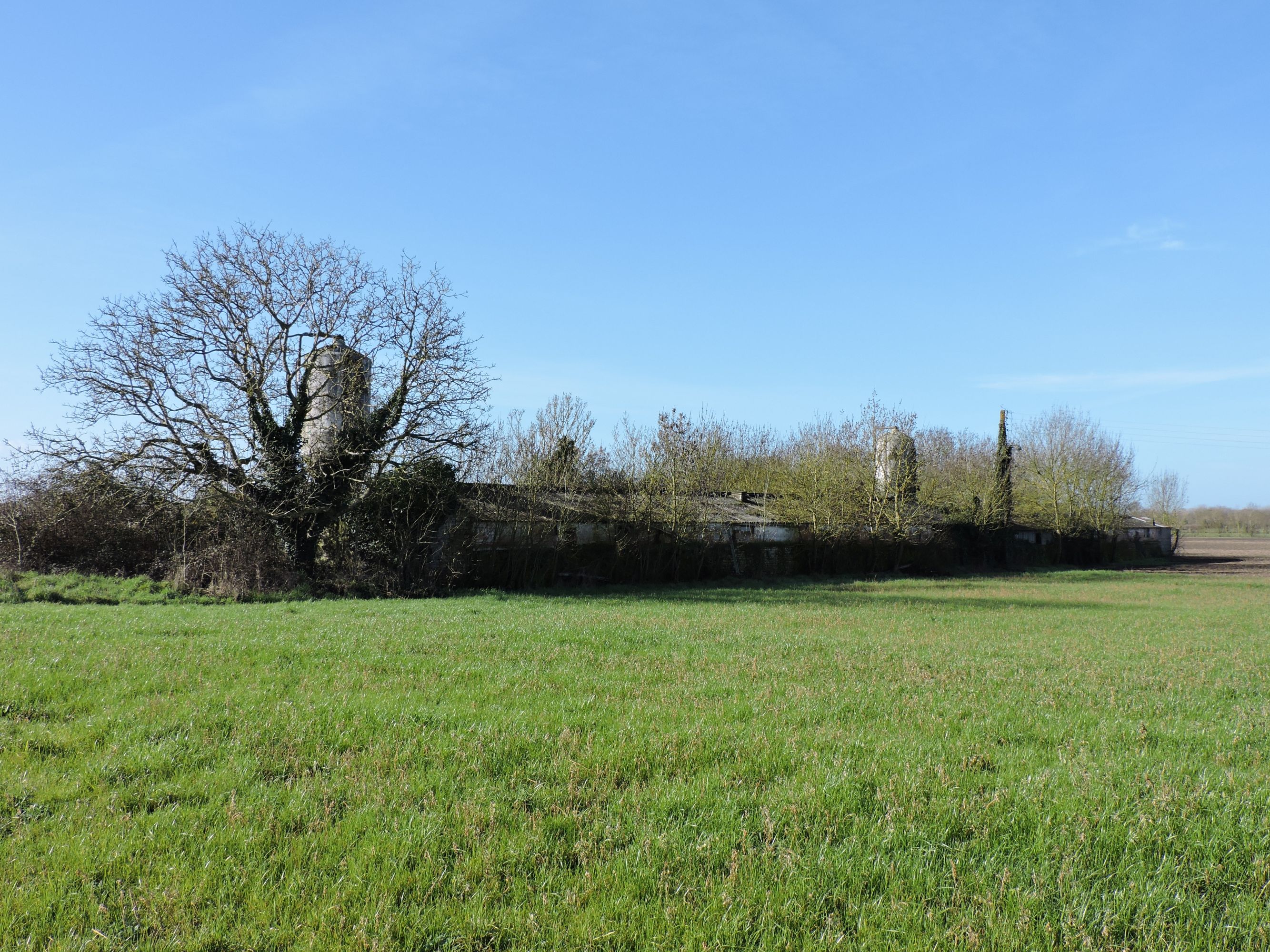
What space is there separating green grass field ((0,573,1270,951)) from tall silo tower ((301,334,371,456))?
1494 cm

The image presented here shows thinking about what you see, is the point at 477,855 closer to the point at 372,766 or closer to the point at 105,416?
the point at 372,766

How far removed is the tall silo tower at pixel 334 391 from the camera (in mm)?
25016

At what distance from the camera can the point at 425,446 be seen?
2567 cm

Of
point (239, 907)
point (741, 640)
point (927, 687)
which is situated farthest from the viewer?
point (741, 640)

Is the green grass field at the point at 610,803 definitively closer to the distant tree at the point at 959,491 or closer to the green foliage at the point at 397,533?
the green foliage at the point at 397,533

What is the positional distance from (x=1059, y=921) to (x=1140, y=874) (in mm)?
870

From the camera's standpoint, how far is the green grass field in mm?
3863

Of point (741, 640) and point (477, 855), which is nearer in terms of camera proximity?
point (477, 855)

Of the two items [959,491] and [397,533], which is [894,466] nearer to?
[959,491]

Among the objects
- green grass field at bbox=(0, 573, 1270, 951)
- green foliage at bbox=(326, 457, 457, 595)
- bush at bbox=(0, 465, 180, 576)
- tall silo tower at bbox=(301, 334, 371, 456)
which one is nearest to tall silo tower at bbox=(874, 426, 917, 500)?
green foliage at bbox=(326, 457, 457, 595)

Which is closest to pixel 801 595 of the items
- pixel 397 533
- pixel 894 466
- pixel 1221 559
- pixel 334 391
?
pixel 397 533

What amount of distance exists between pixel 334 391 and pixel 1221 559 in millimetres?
71849

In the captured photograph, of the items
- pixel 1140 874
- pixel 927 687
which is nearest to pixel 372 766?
pixel 1140 874

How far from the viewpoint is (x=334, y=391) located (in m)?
25.6
